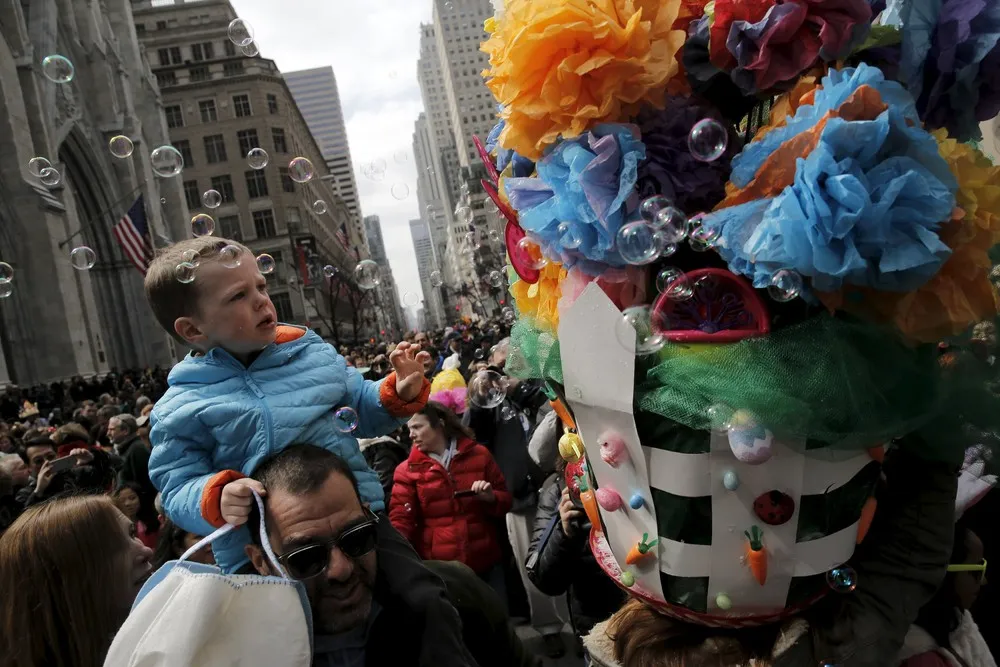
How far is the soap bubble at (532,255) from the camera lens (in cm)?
168

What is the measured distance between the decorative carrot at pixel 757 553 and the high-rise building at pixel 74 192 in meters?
14.0

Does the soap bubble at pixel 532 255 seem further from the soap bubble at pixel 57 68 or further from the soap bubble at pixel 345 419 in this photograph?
the soap bubble at pixel 57 68

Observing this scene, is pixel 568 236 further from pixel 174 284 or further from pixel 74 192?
pixel 74 192

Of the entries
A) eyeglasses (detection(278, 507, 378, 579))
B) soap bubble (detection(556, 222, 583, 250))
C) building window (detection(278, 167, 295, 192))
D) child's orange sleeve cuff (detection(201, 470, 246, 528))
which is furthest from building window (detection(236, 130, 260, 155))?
soap bubble (detection(556, 222, 583, 250))

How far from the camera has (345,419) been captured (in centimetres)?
227

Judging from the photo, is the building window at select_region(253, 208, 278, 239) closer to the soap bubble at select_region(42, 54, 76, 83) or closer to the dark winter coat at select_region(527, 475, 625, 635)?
the soap bubble at select_region(42, 54, 76, 83)

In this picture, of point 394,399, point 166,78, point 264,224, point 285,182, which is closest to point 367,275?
point 394,399

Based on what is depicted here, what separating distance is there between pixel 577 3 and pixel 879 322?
33.1 inches

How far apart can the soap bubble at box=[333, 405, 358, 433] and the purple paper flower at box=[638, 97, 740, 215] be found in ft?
4.16

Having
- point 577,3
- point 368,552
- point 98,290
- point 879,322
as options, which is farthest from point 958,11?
point 98,290

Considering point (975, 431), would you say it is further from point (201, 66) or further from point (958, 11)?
point (201, 66)

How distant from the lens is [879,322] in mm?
1318

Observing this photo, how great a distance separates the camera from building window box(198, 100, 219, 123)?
161ft

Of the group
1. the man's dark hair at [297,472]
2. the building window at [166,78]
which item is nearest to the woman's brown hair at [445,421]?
the man's dark hair at [297,472]
